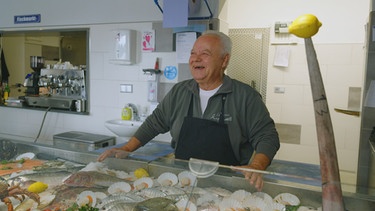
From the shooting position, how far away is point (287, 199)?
1.23m

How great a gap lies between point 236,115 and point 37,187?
118 cm

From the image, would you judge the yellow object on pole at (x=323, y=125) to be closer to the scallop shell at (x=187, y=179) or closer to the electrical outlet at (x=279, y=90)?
the scallop shell at (x=187, y=179)

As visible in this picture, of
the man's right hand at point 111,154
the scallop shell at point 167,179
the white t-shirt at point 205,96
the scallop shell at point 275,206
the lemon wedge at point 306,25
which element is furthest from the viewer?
the white t-shirt at point 205,96

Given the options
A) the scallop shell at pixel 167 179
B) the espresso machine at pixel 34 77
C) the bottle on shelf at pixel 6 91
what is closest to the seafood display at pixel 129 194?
the scallop shell at pixel 167 179

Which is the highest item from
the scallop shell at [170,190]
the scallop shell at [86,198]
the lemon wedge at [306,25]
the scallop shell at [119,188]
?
the lemon wedge at [306,25]

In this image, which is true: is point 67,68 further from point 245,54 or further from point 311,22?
point 311,22

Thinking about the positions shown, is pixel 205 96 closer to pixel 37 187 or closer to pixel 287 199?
pixel 287 199

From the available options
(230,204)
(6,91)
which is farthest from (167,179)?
(6,91)

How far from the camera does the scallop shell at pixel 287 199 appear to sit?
121 centimetres

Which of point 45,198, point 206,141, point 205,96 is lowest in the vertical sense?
point 45,198

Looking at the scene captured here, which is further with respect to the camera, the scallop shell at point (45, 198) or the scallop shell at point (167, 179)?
the scallop shell at point (167, 179)

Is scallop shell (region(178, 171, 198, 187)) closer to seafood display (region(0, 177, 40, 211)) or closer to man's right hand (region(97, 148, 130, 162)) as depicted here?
man's right hand (region(97, 148, 130, 162))

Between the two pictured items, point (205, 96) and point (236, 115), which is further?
point (205, 96)

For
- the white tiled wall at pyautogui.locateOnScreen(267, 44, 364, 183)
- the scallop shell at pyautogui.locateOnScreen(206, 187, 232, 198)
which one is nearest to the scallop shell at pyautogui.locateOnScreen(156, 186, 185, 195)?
the scallop shell at pyautogui.locateOnScreen(206, 187, 232, 198)
